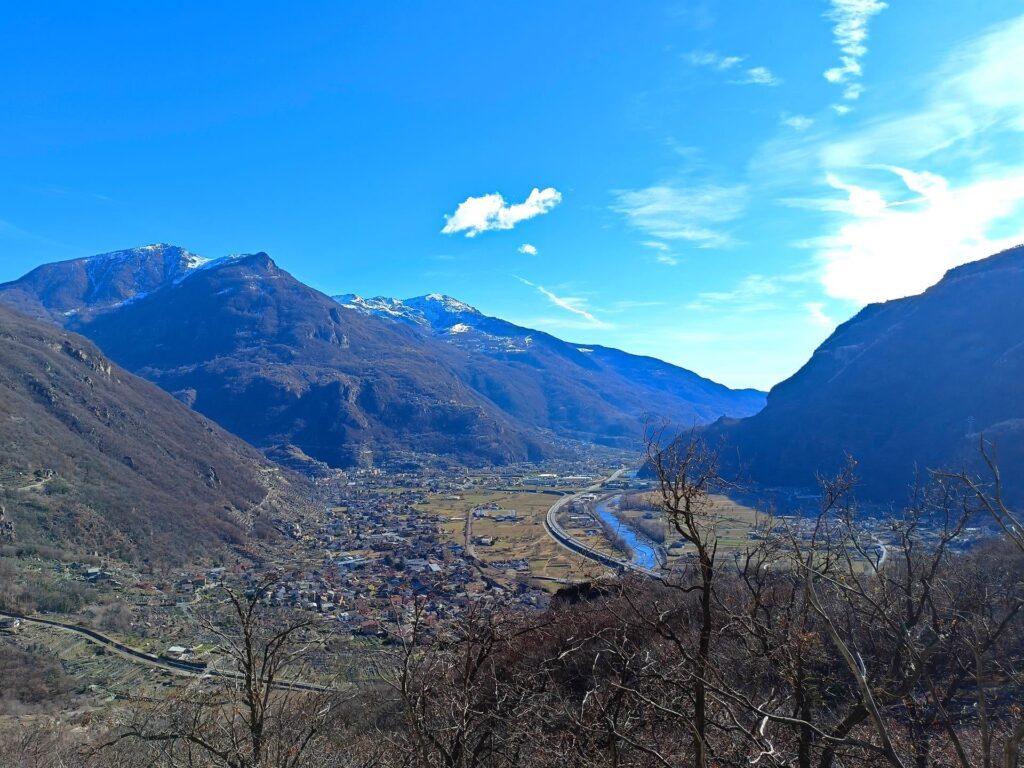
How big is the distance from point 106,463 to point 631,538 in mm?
61068

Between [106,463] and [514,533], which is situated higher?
[106,463]

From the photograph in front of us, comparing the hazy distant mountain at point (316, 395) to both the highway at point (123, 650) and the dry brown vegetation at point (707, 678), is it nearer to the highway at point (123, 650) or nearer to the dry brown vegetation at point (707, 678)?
the highway at point (123, 650)

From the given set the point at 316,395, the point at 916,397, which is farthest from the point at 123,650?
the point at 316,395

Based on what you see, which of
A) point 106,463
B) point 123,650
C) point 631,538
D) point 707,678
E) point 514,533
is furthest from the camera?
point 514,533

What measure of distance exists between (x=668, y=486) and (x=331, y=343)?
8136 inches

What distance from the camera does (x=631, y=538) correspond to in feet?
200

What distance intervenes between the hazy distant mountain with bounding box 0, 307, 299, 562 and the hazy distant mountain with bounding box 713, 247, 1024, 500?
68.6 m

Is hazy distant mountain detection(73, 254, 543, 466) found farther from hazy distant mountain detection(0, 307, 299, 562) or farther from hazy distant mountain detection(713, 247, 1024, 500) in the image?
hazy distant mountain detection(713, 247, 1024, 500)

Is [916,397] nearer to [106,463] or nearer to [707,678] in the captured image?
[707,678]

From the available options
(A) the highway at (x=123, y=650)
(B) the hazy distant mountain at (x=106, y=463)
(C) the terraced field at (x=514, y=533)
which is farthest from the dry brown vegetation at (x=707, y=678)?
(B) the hazy distant mountain at (x=106, y=463)

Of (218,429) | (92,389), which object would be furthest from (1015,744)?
(218,429)

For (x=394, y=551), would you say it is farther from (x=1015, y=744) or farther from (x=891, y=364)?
(x=891, y=364)

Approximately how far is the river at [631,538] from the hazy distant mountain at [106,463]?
42813 millimetres

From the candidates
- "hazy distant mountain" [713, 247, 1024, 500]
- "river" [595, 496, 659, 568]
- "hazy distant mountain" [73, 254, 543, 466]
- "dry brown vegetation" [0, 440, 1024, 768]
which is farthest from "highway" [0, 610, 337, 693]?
"hazy distant mountain" [73, 254, 543, 466]
